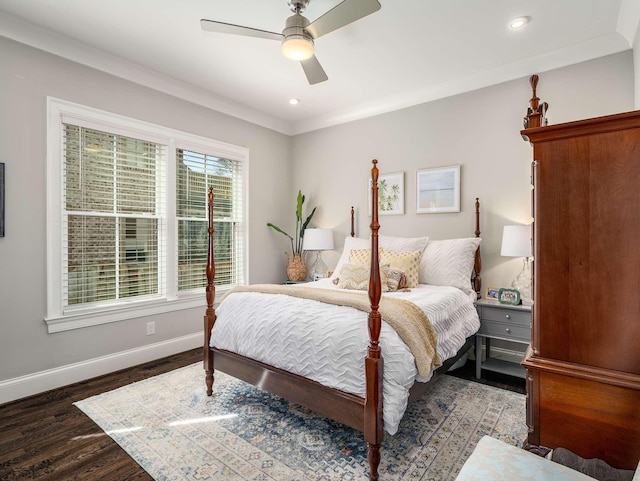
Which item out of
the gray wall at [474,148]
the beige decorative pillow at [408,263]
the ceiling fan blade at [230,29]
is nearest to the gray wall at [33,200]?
the ceiling fan blade at [230,29]

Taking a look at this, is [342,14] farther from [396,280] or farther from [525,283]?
[525,283]

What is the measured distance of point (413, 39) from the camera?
280 centimetres

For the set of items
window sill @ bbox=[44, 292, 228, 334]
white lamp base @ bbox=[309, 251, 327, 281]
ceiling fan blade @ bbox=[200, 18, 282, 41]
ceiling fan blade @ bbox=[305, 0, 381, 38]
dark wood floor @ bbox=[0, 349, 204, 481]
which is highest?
ceiling fan blade @ bbox=[200, 18, 282, 41]

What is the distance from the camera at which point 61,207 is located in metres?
2.86

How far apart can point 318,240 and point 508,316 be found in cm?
224

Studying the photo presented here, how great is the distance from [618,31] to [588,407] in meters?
3.10

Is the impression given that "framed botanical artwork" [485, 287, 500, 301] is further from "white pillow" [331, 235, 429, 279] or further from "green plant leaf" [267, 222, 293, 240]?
"green plant leaf" [267, 222, 293, 240]

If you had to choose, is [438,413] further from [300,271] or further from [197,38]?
[197,38]

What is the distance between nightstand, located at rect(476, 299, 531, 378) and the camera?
2844 millimetres

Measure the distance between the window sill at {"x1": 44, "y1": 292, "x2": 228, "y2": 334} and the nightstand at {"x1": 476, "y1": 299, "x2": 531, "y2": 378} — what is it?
116 inches

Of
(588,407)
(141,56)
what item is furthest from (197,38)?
(588,407)

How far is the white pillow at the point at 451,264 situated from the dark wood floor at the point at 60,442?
93 centimetres

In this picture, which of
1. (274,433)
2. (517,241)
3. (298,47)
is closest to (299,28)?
(298,47)

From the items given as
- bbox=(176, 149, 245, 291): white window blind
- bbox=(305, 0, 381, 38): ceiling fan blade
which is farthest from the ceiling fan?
bbox=(176, 149, 245, 291): white window blind
